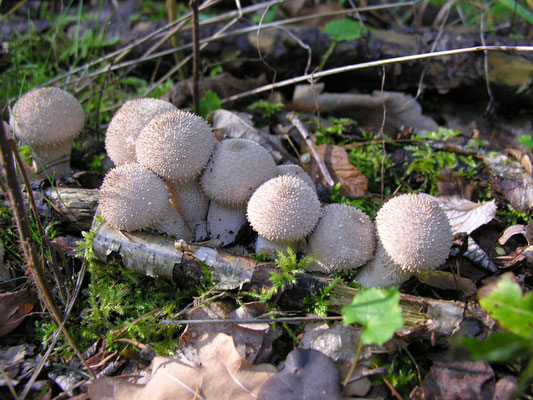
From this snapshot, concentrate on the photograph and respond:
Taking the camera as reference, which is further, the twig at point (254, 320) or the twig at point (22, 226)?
the twig at point (254, 320)

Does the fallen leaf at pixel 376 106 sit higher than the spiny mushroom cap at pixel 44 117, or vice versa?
the spiny mushroom cap at pixel 44 117

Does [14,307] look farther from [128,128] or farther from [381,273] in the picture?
[381,273]

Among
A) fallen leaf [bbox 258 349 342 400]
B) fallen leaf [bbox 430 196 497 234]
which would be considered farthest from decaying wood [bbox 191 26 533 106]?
fallen leaf [bbox 258 349 342 400]

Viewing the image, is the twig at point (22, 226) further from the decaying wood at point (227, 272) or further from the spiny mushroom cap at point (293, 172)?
the spiny mushroom cap at point (293, 172)

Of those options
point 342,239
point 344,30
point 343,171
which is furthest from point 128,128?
point 344,30

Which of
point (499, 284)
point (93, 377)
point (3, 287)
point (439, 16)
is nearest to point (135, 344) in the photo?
point (93, 377)

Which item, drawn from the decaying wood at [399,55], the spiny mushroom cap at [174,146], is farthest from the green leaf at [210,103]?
the spiny mushroom cap at [174,146]
